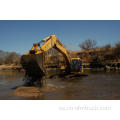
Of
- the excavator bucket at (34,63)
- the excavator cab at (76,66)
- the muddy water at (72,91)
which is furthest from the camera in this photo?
the excavator cab at (76,66)

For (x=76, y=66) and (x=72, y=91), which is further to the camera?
(x=76, y=66)

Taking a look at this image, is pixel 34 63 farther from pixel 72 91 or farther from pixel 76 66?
pixel 76 66

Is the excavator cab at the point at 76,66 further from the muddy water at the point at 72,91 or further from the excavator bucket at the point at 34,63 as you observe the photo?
the excavator bucket at the point at 34,63

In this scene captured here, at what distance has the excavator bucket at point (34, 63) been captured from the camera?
29.2ft

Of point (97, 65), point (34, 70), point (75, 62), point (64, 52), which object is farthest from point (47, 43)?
point (97, 65)

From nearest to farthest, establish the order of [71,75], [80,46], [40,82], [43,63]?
[43,63] < [40,82] < [71,75] < [80,46]

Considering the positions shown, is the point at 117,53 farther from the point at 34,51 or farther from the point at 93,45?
the point at 34,51

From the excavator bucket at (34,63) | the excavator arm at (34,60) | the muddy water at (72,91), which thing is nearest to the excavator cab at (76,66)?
the muddy water at (72,91)

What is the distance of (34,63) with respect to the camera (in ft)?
29.5

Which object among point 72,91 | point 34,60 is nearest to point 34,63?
point 34,60

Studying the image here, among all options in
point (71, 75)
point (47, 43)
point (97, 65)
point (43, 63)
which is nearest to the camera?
point (43, 63)

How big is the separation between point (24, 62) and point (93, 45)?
42.3 metres

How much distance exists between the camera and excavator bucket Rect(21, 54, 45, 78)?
891 centimetres

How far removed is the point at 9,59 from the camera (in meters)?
49.7
